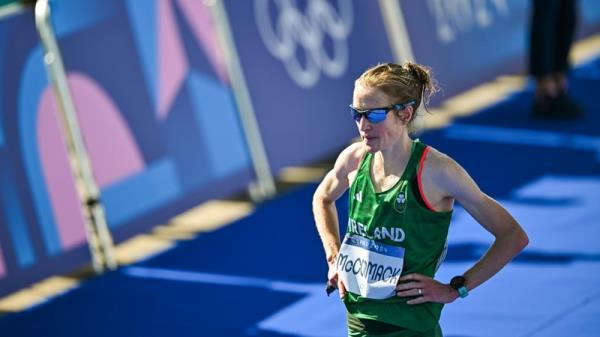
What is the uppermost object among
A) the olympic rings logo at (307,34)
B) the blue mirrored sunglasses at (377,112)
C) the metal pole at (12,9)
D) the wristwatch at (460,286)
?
the metal pole at (12,9)

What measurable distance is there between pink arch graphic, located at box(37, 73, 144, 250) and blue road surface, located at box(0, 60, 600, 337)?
1.64ft

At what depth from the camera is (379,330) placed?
14.1 ft

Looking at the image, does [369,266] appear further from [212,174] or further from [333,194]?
[212,174]

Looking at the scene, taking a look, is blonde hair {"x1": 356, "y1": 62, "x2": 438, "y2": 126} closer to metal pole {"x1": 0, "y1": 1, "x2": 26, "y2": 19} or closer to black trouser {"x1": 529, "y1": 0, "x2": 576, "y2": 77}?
metal pole {"x1": 0, "y1": 1, "x2": 26, "y2": 19}

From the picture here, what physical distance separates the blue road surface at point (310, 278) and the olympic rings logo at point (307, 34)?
1038mm

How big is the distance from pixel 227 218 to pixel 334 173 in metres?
4.30

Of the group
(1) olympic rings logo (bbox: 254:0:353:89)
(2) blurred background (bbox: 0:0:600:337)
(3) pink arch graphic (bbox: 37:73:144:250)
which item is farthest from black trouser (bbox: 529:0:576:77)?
(3) pink arch graphic (bbox: 37:73:144:250)

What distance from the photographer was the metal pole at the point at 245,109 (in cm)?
893

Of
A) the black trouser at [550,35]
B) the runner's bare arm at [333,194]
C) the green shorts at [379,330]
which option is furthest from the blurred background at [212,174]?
the green shorts at [379,330]

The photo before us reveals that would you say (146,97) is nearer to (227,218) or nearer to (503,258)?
(227,218)

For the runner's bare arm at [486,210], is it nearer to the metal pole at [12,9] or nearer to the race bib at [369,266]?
the race bib at [369,266]

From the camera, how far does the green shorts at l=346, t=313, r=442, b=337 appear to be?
14.1 feet

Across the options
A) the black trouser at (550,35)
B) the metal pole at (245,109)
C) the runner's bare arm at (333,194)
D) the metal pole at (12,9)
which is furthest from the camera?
the black trouser at (550,35)

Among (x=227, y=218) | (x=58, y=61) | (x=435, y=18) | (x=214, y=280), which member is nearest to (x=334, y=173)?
(x=214, y=280)
